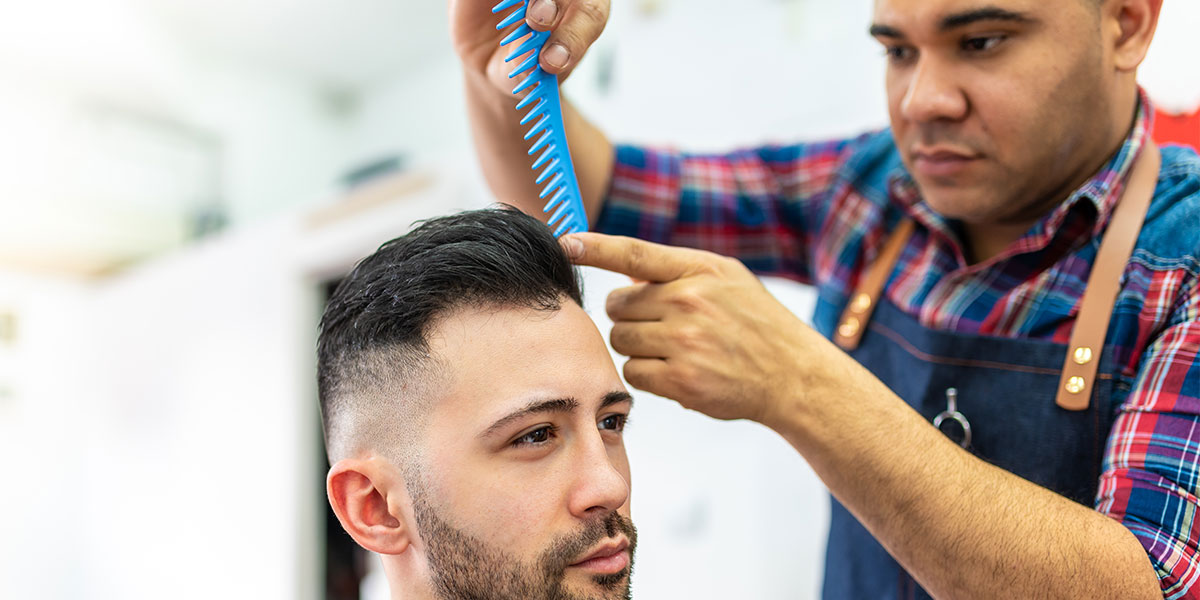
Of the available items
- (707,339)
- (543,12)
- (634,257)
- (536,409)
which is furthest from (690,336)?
(543,12)

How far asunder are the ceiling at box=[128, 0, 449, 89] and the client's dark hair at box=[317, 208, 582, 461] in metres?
3.26

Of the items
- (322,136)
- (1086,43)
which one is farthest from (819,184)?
(322,136)

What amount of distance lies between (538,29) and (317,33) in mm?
3901

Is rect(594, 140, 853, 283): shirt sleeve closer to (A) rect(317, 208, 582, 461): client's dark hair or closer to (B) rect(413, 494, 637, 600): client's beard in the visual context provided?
(A) rect(317, 208, 582, 461): client's dark hair

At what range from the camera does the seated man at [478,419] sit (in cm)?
118

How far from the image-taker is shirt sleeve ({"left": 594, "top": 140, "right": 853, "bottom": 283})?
1885 millimetres

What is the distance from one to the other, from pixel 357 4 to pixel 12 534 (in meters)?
4.32

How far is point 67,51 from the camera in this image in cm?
492

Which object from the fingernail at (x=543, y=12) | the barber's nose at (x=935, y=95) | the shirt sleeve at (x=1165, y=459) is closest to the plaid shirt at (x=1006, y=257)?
the shirt sleeve at (x=1165, y=459)

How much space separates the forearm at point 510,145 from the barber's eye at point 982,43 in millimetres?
636

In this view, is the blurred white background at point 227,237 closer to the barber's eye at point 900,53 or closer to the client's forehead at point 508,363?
the barber's eye at point 900,53

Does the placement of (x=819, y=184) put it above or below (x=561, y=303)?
above

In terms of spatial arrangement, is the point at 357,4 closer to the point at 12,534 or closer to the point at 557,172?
the point at 557,172

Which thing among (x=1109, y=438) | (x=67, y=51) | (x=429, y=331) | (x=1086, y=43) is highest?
(x=67, y=51)
